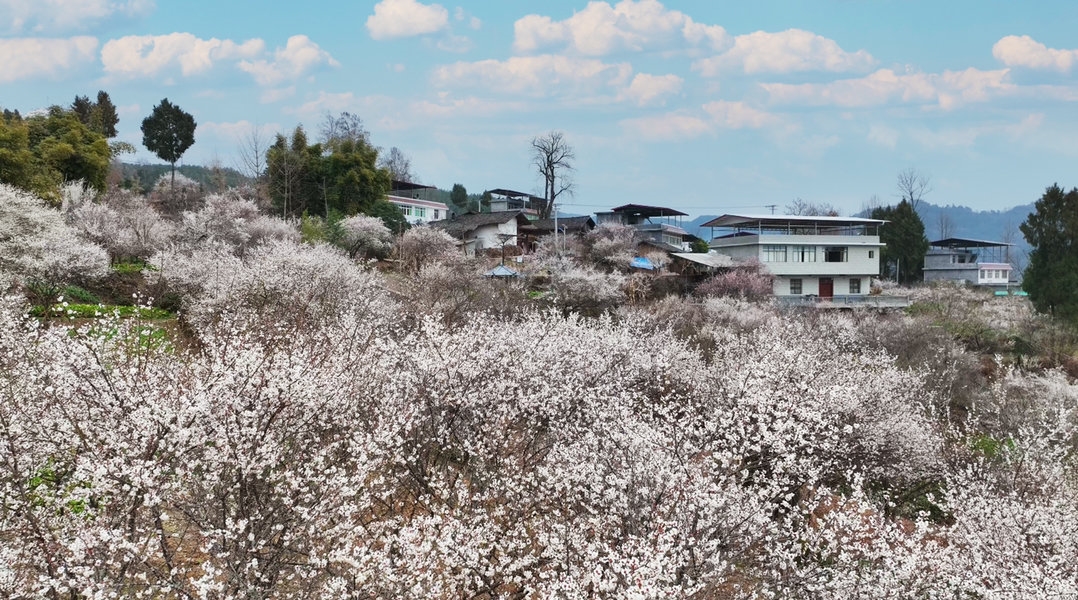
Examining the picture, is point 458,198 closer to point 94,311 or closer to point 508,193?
point 508,193

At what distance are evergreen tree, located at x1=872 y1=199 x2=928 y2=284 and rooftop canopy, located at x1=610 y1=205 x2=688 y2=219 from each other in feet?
63.1

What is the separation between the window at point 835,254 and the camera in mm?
52938

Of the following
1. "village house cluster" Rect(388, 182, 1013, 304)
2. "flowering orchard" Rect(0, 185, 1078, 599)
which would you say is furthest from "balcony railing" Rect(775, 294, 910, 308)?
"flowering orchard" Rect(0, 185, 1078, 599)

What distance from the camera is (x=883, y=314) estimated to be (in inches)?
1713

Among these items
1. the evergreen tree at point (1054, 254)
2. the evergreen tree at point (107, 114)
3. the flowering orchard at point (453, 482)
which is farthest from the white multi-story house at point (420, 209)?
the flowering orchard at point (453, 482)

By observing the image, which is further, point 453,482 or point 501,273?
point 501,273

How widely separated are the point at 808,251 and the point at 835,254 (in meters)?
2.64

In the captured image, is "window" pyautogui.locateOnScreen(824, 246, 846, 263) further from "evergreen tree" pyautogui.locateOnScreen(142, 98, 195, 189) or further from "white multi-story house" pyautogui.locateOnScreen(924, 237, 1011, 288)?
"evergreen tree" pyautogui.locateOnScreen(142, 98, 195, 189)

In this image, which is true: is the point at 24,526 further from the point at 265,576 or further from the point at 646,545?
the point at 646,545

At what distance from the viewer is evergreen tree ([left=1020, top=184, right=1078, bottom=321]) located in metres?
40.2

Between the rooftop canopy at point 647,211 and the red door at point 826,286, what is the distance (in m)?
16.2

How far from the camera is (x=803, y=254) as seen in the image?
52.2m

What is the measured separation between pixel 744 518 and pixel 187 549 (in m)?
6.91

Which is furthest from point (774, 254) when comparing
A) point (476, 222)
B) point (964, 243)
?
point (964, 243)
